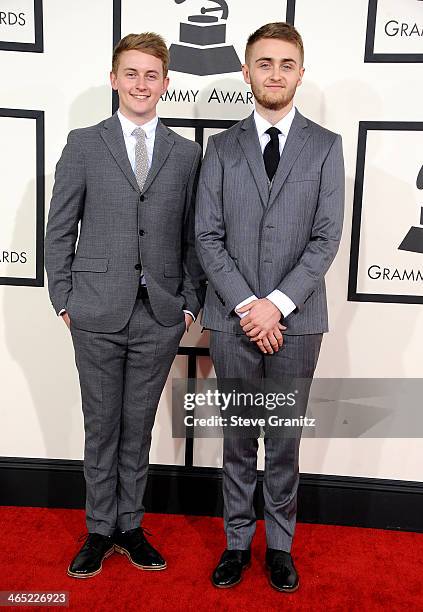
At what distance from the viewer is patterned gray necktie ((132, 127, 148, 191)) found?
7.47ft

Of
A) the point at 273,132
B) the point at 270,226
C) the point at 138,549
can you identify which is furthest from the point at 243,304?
the point at 138,549

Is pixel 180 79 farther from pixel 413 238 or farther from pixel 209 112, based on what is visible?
pixel 413 238

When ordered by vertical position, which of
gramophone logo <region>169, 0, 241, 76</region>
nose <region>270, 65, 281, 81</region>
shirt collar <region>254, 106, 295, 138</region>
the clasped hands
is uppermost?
gramophone logo <region>169, 0, 241, 76</region>

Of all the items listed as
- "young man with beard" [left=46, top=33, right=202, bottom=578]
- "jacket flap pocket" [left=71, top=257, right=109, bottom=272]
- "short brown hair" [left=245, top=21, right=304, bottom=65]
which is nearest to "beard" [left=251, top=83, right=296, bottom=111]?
"short brown hair" [left=245, top=21, right=304, bottom=65]

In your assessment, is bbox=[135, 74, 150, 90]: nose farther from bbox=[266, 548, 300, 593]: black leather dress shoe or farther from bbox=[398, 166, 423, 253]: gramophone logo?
bbox=[266, 548, 300, 593]: black leather dress shoe

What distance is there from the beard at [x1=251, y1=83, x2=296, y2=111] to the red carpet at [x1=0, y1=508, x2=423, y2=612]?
1.68 meters

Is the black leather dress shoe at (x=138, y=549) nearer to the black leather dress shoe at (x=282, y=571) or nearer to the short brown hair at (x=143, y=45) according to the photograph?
the black leather dress shoe at (x=282, y=571)

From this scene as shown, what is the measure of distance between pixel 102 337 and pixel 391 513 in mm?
1511

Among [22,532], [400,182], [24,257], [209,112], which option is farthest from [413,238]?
[22,532]

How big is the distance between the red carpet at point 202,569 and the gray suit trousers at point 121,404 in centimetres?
22

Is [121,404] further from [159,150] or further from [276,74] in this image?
[276,74]

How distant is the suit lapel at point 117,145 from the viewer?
225 cm

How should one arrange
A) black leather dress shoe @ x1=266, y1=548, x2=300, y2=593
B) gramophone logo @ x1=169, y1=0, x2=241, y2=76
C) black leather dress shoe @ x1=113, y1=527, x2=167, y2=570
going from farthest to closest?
gramophone logo @ x1=169, y1=0, x2=241, y2=76
black leather dress shoe @ x1=113, y1=527, x2=167, y2=570
black leather dress shoe @ x1=266, y1=548, x2=300, y2=593

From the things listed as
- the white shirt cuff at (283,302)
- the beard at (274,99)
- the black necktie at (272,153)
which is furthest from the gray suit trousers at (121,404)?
the beard at (274,99)
